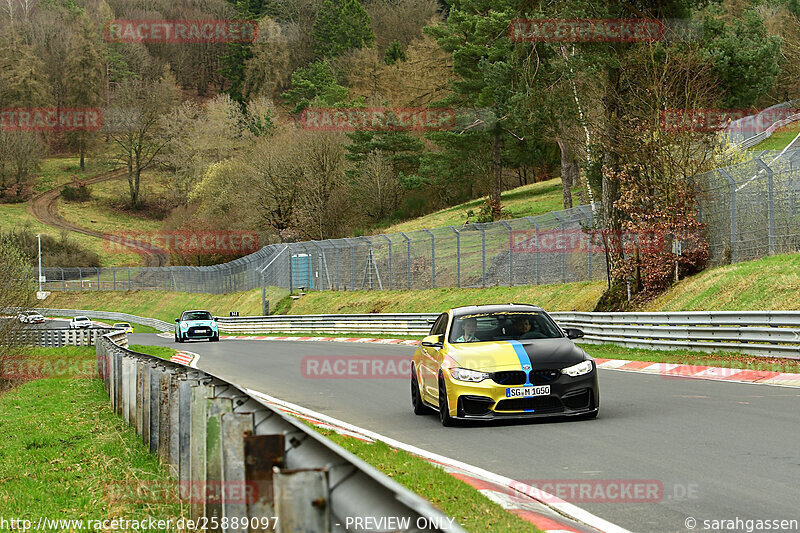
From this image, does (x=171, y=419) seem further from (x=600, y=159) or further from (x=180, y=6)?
(x=180, y=6)

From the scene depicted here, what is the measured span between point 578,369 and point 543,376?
1.45ft

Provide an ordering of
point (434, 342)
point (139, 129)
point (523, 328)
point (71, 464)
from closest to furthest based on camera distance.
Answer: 1. point (71, 464)
2. point (434, 342)
3. point (523, 328)
4. point (139, 129)

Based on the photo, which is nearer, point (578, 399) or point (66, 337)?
point (578, 399)

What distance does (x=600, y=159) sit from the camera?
29.7 m

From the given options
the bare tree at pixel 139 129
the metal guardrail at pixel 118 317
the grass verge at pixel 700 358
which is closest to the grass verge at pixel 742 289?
the grass verge at pixel 700 358

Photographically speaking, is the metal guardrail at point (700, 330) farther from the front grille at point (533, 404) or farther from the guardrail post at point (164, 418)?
the guardrail post at point (164, 418)

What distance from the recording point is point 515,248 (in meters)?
37.6

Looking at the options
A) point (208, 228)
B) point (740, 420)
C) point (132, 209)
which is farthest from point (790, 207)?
point (132, 209)

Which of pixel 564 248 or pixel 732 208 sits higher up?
pixel 732 208

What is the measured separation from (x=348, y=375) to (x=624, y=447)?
40.8 ft

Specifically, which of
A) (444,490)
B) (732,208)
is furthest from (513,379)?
(732,208)

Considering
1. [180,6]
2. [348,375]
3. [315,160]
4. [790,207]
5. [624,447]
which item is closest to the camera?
[624,447]

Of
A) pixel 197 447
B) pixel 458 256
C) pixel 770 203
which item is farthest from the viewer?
pixel 458 256

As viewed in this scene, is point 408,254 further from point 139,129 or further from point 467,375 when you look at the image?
point 139,129
